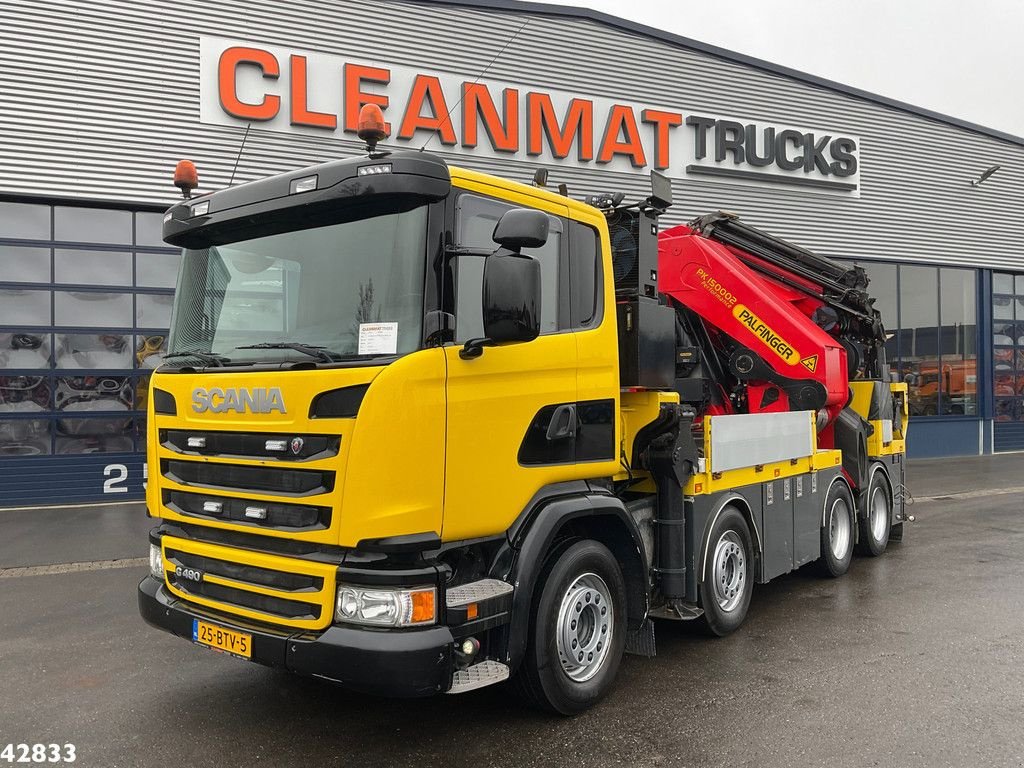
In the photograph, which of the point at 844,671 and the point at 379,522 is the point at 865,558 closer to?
the point at 844,671

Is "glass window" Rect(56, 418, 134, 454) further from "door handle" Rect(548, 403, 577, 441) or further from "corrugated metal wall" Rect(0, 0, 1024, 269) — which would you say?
"door handle" Rect(548, 403, 577, 441)

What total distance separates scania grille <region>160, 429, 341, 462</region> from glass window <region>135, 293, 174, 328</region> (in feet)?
29.4

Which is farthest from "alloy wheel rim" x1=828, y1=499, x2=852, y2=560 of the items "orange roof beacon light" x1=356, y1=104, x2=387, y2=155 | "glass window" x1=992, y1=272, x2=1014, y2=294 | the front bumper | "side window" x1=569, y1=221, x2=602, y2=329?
"glass window" x1=992, y1=272, x2=1014, y2=294

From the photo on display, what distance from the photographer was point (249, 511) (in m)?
3.59

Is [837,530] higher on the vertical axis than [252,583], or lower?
lower

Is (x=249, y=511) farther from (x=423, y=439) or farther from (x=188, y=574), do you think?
(x=423, y=439)

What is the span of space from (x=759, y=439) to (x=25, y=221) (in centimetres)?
1106

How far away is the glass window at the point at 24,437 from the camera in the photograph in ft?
37.5

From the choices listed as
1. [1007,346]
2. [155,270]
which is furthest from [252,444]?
[1007,346]

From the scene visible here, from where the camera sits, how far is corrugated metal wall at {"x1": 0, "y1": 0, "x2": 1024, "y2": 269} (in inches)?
449

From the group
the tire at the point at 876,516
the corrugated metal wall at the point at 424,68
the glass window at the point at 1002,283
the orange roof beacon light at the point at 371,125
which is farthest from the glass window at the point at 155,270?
the glass window at the point at 1002,283

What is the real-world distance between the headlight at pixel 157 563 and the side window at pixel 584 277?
2.54m

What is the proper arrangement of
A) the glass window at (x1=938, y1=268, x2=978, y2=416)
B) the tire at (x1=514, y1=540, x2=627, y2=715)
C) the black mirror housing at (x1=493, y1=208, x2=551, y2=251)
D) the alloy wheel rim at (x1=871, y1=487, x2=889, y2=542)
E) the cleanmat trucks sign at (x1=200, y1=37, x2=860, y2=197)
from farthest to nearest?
the glass window at (x1=938, y1=268, x2=978, y2=416) < the cleanmat trucks sign at (x1=200, y1=37, x2=860, y2=197) < the alloy wheel rim at (x1=871, y1=487, x2=889, y2=542) < the tire at (x1=514, y1=540, x2=627, y2=715) < the black mirror housing at (x1=493, y1=208, x2=551, y2=251)

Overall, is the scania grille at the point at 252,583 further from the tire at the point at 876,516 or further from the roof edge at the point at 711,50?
the roof edge at the point at 711,50
